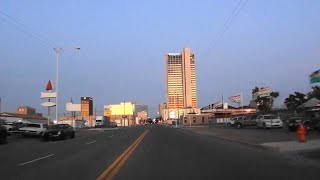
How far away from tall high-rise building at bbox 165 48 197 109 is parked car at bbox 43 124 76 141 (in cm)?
10680

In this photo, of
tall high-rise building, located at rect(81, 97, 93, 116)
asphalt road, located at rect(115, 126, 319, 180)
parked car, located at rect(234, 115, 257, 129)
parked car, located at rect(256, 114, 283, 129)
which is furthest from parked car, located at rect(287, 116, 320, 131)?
tall high-rise building, located at rect(81, 97, 93, 116)

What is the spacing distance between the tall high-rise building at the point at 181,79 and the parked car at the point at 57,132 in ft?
350

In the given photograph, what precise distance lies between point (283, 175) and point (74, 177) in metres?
Answer: 5.90

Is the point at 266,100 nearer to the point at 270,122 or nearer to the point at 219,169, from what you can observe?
the point at 270,122

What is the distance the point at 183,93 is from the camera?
188 meters

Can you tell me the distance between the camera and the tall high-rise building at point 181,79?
157 meters

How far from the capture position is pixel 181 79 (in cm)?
17788

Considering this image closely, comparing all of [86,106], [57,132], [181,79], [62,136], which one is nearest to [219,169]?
[57,132]

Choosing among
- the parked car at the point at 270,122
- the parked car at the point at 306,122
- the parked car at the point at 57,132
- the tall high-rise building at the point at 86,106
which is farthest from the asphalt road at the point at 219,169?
the tall high-rise building at the point at 86,106

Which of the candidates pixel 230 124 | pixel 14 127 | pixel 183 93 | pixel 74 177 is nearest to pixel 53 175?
pixel 74 177

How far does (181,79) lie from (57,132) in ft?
447

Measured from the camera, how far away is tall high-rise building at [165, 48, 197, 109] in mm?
157250

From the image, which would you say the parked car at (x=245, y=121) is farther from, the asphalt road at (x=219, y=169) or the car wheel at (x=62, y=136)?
the asphalt road at (x=219, y=169)

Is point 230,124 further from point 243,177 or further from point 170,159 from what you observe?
point 243,177
